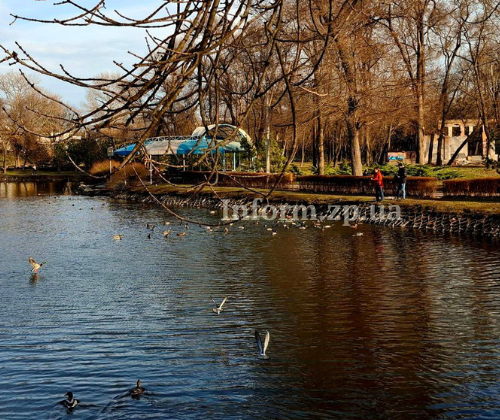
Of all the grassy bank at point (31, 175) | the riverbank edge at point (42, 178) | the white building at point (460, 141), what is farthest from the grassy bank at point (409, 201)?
the grassy bank at point (31, 175)

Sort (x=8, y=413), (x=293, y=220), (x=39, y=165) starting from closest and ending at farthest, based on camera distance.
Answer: (x=8, y=413) < (x=293, y=220) < (x=39, y=165)

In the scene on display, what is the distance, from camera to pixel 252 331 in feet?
38.8

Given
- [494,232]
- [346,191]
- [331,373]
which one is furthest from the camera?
[346,191]

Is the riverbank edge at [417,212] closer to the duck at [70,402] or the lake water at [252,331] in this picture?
the lake water at [252,331]

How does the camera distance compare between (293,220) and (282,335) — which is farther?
(293,220)

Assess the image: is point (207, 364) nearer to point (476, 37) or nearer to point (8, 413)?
point (8, 413)

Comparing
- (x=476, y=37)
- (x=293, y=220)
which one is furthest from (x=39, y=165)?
(x=293, y=220)

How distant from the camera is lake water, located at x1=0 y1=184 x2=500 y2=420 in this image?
8.61m

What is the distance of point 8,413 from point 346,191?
30.3m

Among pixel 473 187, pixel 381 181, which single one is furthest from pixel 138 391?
pixel 473 187

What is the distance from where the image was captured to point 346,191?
122 ft

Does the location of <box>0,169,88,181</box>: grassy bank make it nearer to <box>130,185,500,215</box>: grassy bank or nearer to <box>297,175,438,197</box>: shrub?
<box>297,175,438,197</box>: shrub

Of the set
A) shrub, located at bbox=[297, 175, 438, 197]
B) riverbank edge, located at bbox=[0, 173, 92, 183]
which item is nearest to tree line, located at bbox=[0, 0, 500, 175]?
shrub, located at bbox=[297, 175, 438, 197]

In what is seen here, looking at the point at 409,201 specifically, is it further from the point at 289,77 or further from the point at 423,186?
the point at 289,77
